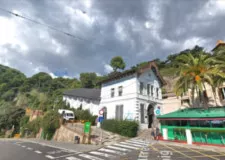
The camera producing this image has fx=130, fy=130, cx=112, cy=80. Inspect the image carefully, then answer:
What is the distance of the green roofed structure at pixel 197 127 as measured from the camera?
11.4 meters

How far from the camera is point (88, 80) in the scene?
6103cm

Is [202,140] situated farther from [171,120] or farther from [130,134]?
[130,134]

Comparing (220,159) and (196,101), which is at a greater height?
(196,101)

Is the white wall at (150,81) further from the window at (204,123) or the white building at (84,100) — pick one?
the white building at (84,100)

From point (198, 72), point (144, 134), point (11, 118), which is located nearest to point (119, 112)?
point (144, 134)

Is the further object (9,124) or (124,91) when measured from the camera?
(9,124)

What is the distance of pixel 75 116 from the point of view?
2936cm

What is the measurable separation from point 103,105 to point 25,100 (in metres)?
42.9

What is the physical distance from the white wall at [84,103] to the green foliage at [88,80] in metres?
23.3

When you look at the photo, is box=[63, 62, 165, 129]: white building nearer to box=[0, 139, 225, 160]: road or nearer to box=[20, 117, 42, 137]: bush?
box=[0, 139, 225, 160]: road

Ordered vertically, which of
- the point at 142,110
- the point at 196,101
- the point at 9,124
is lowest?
the point at 9,124

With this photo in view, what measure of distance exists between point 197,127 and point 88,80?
5239cm

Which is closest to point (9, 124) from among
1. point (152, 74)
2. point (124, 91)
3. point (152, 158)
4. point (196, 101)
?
point (124, 91)

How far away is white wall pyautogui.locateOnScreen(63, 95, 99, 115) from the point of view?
3012 centimetres
